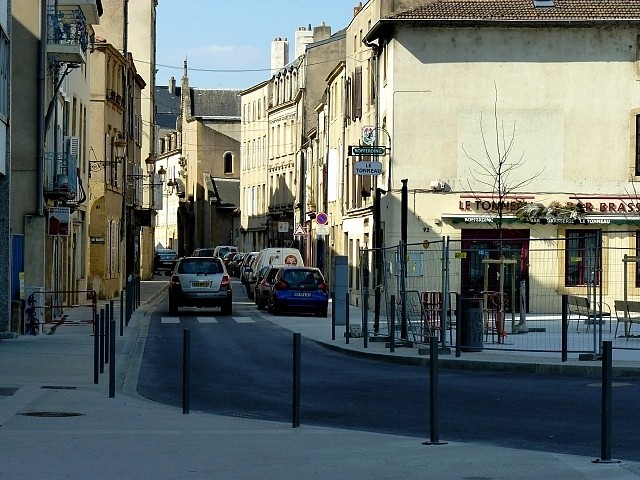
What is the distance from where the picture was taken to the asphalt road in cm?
1263

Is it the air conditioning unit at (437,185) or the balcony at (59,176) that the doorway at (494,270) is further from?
the air conditioning unit at (437,185)

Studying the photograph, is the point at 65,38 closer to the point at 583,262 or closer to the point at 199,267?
the point at 199,267

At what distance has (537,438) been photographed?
1211 cm

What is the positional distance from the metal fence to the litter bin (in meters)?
0.02

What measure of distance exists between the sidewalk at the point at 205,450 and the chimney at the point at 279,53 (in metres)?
86.1

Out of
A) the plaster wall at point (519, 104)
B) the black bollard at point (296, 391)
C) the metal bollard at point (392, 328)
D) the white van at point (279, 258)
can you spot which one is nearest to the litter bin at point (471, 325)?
the metal bollard at point (392, 328)

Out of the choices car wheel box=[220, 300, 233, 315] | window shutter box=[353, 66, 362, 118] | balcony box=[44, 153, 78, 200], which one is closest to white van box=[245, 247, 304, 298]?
window shutter box=[353, 66, 362, 118]

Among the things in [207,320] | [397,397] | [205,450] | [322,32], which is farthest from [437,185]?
[322,32]

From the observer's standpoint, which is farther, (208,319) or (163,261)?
(163,261)

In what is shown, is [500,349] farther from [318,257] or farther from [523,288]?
[318,257]

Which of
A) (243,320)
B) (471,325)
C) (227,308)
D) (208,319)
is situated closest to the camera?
(471,325)

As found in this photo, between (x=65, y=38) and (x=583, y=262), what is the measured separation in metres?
14.1

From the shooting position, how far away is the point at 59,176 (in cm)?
3362

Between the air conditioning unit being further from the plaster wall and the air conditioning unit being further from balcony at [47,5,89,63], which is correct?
balcony at [47,5,89,63]
